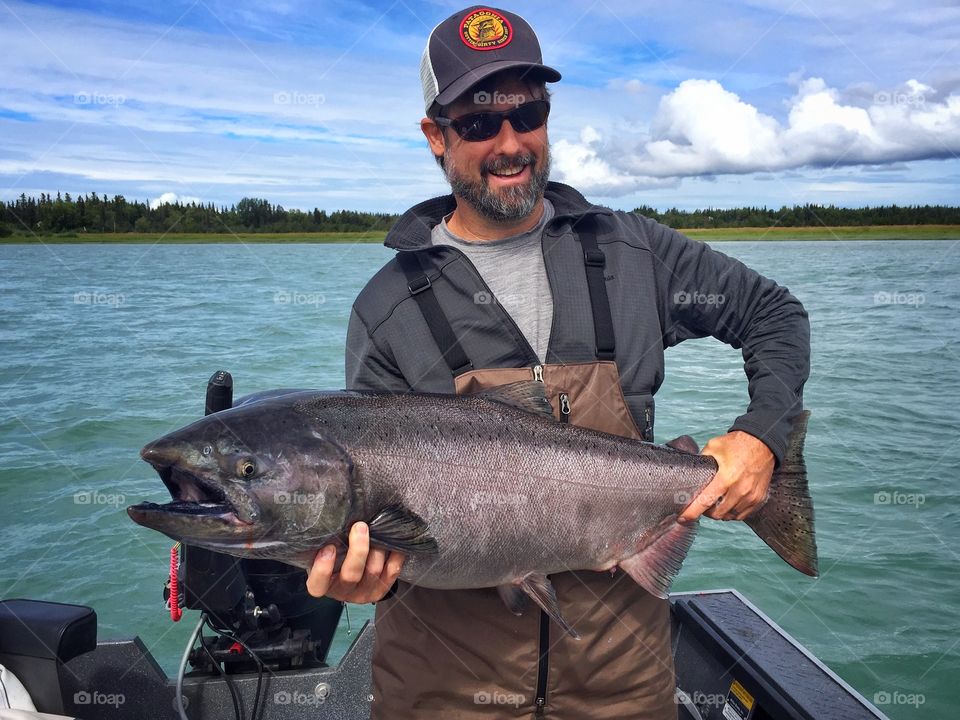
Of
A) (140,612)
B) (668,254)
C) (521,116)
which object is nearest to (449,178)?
(521,116)

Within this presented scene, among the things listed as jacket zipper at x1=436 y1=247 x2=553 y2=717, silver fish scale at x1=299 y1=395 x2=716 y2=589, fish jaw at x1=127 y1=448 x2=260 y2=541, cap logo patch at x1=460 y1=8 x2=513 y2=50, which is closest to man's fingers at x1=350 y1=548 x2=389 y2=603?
silver fish scale at x1=299 y1=395 x2=716 y2=589

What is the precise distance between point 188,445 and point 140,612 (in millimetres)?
5823

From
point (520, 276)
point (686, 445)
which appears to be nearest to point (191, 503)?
point (520, 276)

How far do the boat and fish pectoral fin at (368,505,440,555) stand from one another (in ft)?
4.21

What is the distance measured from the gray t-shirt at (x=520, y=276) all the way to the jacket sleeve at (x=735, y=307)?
1.54ft

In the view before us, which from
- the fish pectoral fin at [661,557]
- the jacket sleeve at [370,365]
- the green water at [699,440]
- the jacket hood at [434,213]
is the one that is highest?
the jacket hood at [434,213]

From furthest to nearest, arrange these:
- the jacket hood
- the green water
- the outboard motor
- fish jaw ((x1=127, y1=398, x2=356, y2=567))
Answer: the green water < the outboard motor < the jacket hood < fish jaw ((x1=127, y1=398, x2=356, y2=567))

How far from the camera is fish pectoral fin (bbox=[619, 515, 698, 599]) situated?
2.72m

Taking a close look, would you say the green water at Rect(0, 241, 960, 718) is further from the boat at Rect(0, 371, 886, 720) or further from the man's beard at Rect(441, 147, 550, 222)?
the man's beard at Rect(441, 147, 550, 222)

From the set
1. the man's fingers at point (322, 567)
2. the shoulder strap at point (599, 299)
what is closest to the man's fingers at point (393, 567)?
the man's fingers at point (322, 567)

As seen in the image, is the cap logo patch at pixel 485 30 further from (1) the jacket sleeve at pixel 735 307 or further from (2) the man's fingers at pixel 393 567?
(2) the man's fingers at pixel 393 567

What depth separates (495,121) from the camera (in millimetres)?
2992

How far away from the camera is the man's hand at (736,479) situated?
2.72 meters

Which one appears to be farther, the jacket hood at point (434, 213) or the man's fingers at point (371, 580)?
the jacket hood at point (434, 213)
